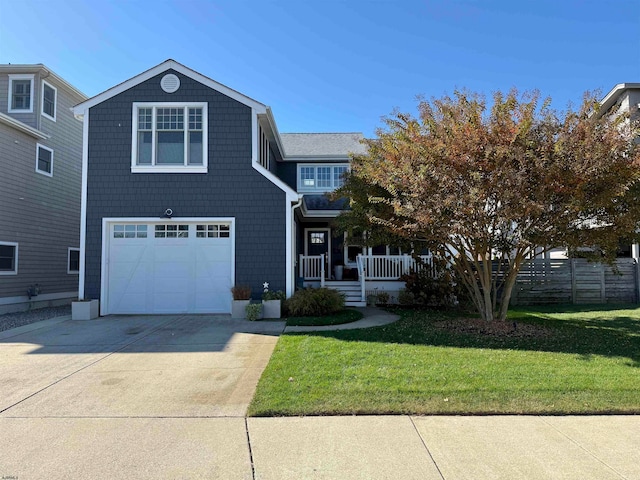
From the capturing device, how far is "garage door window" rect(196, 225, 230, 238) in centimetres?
1178

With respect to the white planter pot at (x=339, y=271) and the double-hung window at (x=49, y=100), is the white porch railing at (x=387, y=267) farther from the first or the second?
the double-hung window at (x=49, y=100)

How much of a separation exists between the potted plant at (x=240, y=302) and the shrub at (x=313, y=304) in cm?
106

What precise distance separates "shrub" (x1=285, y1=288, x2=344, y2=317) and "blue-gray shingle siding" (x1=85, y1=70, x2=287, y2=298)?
2.95 ft

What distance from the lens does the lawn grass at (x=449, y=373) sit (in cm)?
458

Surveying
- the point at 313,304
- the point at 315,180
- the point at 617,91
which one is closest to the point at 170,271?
the point at 313,304

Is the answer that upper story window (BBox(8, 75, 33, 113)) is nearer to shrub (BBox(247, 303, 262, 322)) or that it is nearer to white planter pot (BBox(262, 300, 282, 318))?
shrub (BBox(247, 303, 262, 322))

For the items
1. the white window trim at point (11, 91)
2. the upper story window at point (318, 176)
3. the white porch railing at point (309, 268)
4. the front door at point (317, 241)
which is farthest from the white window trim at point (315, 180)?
the white window trim at point (11, 91)

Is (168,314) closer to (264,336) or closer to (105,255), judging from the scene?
(105,255)

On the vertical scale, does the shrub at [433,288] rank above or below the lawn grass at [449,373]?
above

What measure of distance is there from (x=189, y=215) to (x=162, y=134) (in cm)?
246

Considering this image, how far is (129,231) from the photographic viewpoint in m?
11.8

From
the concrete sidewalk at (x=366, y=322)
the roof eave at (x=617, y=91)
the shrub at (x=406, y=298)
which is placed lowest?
the concrete sidewalk at (x=366, y=322)

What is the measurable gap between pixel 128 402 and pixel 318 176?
13.8 m

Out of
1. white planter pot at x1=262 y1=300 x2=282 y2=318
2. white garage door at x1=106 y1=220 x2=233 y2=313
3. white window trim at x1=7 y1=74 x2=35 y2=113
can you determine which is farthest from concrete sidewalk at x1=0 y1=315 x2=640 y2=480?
white window trim at x1=7 y1=74 x2=35 y2=113
